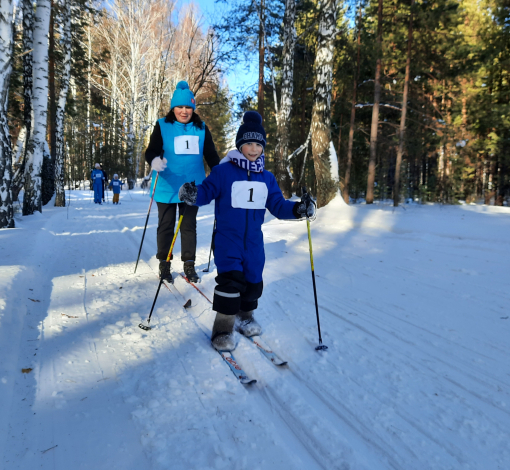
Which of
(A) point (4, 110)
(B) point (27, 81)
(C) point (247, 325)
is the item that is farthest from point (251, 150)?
(B) point (27, 81)

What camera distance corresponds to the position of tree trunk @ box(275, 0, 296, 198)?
40.8ft

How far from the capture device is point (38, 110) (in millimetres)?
8812

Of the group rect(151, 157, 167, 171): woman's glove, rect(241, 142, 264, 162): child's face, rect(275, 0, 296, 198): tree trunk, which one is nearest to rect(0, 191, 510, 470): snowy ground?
rect(151, 157, 167, 171): woman's glove

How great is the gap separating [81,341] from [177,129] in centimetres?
251

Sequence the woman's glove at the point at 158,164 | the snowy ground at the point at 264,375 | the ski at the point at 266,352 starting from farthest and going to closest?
the woman's glove at the point at 158,164, the ski at the point at 266,352, the snowy ground at the point at 264,375

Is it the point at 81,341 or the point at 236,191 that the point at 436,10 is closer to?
the point at 236,191

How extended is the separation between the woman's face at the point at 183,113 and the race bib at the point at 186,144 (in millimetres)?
180

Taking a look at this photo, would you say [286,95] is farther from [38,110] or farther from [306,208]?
[306,208]

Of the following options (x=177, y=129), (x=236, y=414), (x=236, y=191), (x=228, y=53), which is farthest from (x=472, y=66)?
(x=236, y=414)

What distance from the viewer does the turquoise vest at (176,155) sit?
13.3 feet

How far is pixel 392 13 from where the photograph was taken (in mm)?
14148

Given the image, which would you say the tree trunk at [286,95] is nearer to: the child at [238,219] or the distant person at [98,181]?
the distant person at [98,181]

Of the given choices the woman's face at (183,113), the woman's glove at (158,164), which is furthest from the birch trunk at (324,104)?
the woman's glove at (158,164)

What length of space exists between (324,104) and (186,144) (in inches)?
228
